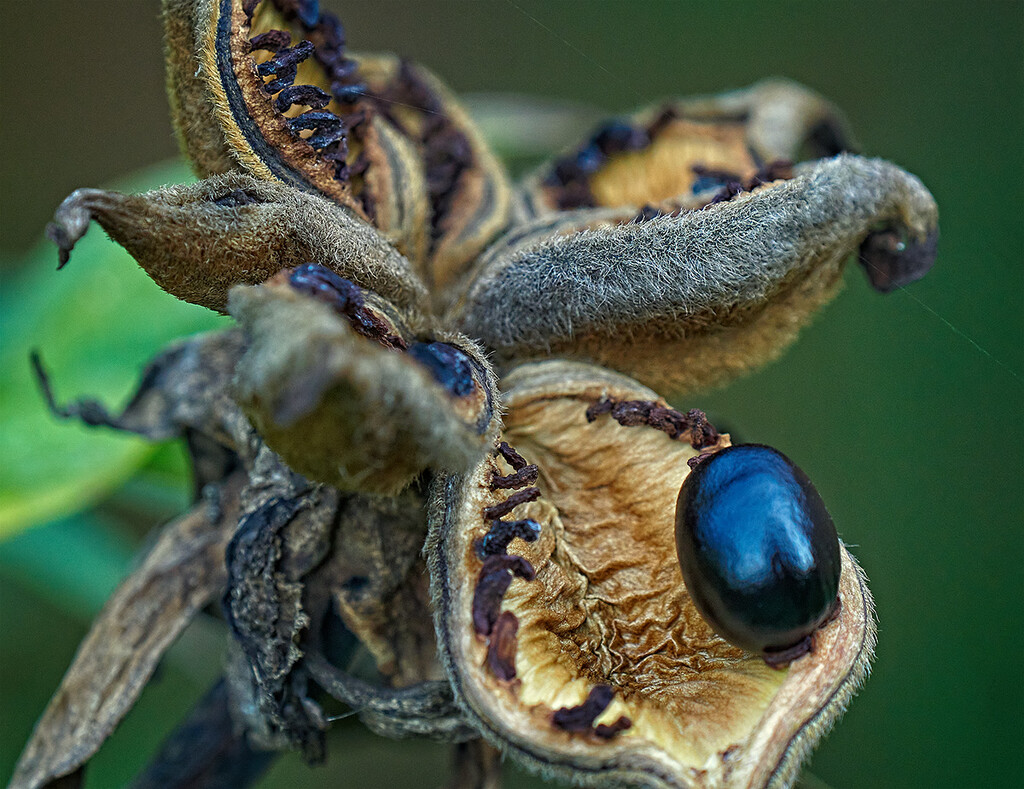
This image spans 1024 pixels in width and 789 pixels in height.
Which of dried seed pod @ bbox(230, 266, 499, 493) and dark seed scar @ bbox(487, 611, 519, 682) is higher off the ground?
dried seed pod @ bbox(230, 266, 499, 493)

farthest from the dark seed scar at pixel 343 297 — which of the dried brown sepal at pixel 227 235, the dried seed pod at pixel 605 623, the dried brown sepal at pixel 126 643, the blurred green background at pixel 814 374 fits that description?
the blurred green background at pixel 814 374

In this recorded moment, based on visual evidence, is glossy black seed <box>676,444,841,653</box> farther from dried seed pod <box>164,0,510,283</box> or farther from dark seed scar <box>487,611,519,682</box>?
dried seed pod <box>164,0,510,283</box>

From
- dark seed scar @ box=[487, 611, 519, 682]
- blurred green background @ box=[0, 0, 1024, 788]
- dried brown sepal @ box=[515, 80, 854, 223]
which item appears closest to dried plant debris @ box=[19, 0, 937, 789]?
dark seed scar @ box=[487, 611, 519, 682]

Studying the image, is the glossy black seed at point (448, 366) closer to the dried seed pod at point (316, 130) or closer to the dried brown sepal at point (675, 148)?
the dried seed pod at point (316, 130)

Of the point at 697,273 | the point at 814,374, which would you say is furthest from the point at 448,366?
the point at 814,374

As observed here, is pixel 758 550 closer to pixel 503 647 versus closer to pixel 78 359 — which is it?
pixel 503 647

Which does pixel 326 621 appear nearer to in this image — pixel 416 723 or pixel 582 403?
pixel 416 723

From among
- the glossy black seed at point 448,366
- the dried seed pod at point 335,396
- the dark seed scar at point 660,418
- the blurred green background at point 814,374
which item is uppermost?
the dried seed pod at point 335,396

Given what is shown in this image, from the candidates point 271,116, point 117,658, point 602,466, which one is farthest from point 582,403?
point 117,658
